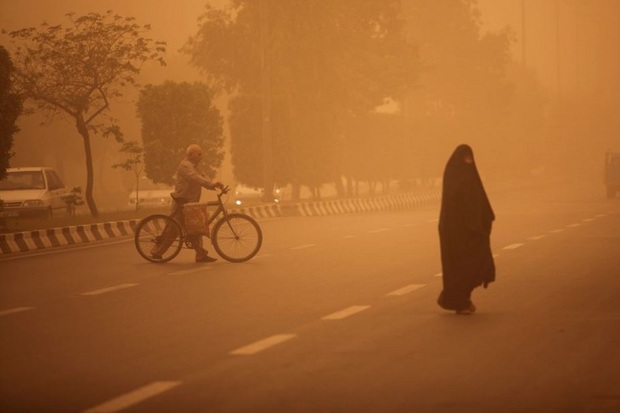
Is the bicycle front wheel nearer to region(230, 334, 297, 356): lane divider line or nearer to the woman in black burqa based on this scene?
the woman in black burqa

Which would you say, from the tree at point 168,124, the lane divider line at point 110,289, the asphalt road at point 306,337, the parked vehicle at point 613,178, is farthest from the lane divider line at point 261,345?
the parked vehicle at point 613,178

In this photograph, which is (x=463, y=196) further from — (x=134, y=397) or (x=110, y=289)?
(x=134, y=397)

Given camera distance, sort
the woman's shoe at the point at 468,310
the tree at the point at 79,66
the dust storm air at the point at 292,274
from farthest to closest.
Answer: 1. the tree at the point at 79,66
2. the woman's shoe at the point at 468,310
3. the dust storm air at the point at 292,274

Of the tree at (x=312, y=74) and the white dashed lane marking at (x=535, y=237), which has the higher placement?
the tree at (x=312, y=74)

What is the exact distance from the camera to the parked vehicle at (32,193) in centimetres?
3688

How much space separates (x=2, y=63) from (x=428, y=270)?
49.4ft

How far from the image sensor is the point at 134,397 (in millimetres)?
8164

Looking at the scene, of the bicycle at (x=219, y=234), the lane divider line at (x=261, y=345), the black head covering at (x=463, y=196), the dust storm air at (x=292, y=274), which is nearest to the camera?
the dust storm air at (x=292, y=274)

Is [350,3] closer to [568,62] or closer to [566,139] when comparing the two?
[566,139]

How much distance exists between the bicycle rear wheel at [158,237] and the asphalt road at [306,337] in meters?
0.23

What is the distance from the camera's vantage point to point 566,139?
127 metres

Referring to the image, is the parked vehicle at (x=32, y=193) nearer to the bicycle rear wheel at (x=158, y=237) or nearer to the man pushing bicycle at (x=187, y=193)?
the bicycle rear wheel at (x=158, y=237)

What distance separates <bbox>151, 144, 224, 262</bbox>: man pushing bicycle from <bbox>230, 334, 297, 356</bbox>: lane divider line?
8860 millimetres

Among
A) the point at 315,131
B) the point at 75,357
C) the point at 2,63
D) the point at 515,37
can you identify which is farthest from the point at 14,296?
the point at 515,37
